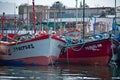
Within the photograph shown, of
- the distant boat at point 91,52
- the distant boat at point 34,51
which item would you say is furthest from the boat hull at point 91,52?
the distant boat at point 34,51

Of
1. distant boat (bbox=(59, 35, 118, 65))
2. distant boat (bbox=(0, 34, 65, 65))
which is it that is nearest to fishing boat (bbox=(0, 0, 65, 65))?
distant boat (bbox=(0, 34, 65, 65))

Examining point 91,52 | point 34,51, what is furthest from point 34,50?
point 91,52

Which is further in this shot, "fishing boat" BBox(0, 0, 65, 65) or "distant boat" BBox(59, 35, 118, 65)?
"distant boat" BBox(59, 35, 118, 65)

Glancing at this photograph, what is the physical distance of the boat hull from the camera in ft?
73.6

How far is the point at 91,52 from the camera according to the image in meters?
22.8

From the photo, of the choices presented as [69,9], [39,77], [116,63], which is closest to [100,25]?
[116,63]

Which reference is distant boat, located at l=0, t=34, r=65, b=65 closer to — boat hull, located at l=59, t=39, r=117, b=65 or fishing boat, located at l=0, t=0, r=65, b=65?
fishing boat, located at l=0, t=0, r=65, b=65

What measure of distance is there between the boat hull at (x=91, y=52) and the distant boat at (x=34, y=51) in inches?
27.9

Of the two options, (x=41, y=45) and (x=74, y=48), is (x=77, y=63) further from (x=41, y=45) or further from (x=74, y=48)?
(x=41, y=45)

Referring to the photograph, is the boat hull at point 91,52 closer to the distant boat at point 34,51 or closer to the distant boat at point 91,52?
the distant boat at point 91,52

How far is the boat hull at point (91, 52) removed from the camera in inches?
883

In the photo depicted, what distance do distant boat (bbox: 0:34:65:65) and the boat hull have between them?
27.9 inches

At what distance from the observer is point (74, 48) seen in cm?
2312

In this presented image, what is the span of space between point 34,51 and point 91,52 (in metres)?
3.18
